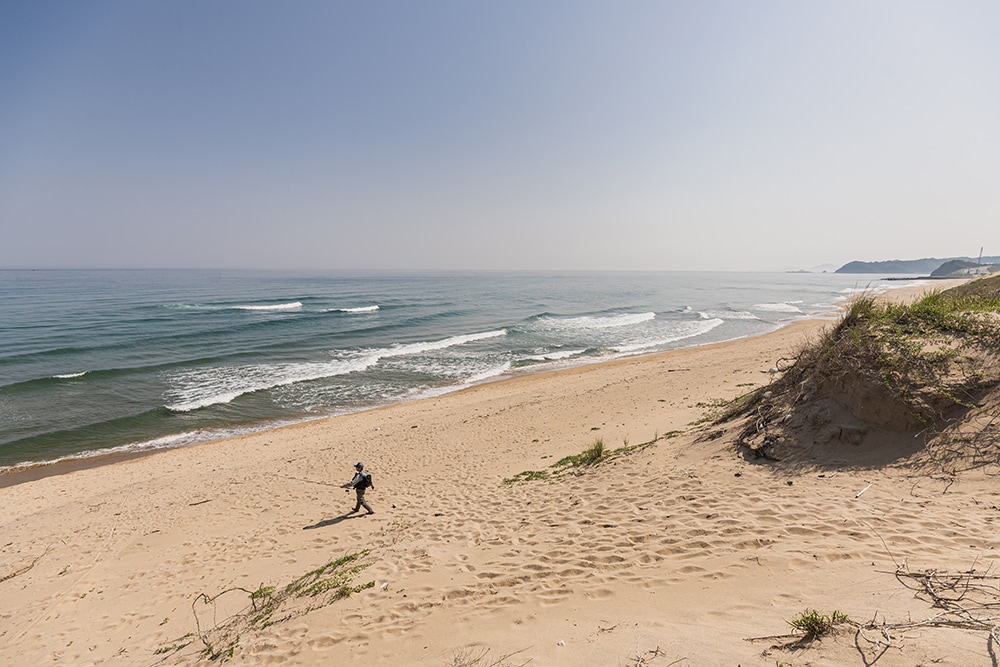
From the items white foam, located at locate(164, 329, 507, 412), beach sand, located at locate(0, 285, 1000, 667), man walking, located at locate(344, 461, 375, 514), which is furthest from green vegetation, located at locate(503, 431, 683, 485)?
white foam, located at locate(164, 329, 507, 412)

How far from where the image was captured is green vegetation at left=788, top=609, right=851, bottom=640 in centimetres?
301

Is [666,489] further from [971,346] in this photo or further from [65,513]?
[65,513]

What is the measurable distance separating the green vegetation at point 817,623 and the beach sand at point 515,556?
0.31 ft

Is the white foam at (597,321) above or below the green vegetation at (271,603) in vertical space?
above

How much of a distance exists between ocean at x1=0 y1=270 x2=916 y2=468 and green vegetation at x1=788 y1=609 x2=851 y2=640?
713 inches

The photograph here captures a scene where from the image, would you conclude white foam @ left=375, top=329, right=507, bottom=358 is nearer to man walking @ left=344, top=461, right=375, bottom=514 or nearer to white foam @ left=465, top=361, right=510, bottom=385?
white foam @ left=465, top=361, right=510, bottom=385

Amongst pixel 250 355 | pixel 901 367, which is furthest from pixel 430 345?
pixel 901 367

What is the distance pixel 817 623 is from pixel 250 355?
30328 mm

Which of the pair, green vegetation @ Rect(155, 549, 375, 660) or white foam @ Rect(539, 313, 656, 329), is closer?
green vegetation @ Rect(155, 549, 375, 660)

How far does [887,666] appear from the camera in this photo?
2.59 m

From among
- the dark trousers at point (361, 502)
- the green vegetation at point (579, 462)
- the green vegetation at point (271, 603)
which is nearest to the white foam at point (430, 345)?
the dark trousers at point (361, 502)

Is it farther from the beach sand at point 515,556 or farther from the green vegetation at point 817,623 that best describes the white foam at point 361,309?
the green vegetation at point 817,623

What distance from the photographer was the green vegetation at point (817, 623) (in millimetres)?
3014

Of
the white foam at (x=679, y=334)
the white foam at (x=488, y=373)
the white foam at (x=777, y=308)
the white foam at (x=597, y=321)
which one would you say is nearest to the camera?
the white foam at (x=488, y=373)
